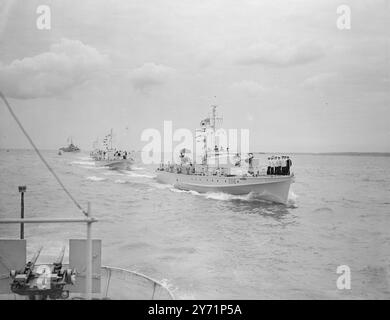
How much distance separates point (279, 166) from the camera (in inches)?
857

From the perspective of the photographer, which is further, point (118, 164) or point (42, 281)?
point (118, 164)

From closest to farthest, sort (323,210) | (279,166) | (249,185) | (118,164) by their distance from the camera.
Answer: (279,166), (249,185), (323,210), (118,164)

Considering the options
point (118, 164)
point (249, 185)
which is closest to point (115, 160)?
point (118, 164)

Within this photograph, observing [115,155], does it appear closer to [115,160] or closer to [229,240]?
[115,160]

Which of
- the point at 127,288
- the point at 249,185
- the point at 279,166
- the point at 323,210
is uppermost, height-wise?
the point at 279,166

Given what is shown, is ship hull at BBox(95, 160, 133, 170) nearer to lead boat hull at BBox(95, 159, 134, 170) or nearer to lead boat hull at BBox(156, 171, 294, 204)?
lead boat hull at BBox(95, 159, 134, 170)

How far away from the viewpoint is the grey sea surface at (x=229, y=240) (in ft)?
29.6

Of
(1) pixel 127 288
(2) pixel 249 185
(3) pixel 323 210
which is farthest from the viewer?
(3) pixel 323 210

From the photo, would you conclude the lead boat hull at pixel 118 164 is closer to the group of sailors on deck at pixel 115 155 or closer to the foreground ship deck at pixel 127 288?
the group of sailors on deck at pixel 115 155

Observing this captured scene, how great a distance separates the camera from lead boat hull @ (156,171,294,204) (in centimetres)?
2189

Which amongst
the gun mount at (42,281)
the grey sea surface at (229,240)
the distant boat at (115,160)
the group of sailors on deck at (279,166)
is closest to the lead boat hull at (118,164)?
the distant boat at (115,160)

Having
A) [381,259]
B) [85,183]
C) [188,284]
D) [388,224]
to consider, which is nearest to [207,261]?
[188,284]

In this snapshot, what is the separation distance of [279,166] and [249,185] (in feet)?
7.40

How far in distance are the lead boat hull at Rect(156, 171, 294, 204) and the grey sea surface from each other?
0.53 meters
